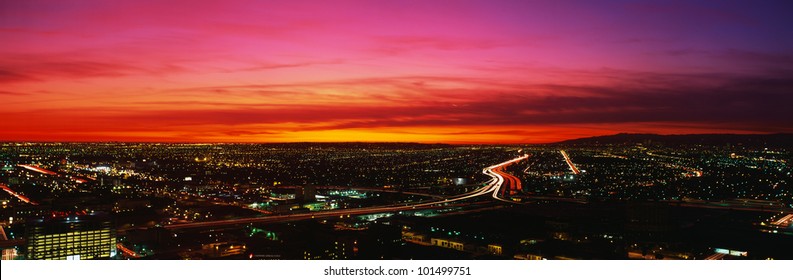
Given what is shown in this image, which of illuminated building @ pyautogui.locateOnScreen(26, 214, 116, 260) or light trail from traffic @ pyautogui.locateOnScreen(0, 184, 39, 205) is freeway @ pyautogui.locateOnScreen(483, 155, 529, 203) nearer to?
illuminated building @ pyautogui.locateOnScreen(26, 214, 116, 260)

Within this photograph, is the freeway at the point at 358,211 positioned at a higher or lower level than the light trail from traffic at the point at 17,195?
lower

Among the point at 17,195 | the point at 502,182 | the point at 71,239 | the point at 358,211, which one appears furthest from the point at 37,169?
the point at 502,182

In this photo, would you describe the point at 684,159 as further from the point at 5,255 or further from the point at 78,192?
the point at 78,192

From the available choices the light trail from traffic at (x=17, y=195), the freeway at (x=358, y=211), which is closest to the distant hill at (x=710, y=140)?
the freeway at (x=358, y=211)

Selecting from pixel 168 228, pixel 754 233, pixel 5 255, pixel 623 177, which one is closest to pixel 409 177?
pixel 623 177

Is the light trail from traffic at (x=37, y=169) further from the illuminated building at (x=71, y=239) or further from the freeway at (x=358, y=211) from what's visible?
the illuminated building at (x=71, y=239)

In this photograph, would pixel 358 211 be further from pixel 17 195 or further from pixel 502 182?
pixel 17 195

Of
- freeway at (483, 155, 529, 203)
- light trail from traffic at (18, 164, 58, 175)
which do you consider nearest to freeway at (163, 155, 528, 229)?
freeway at (483, 155, 529, 203)
